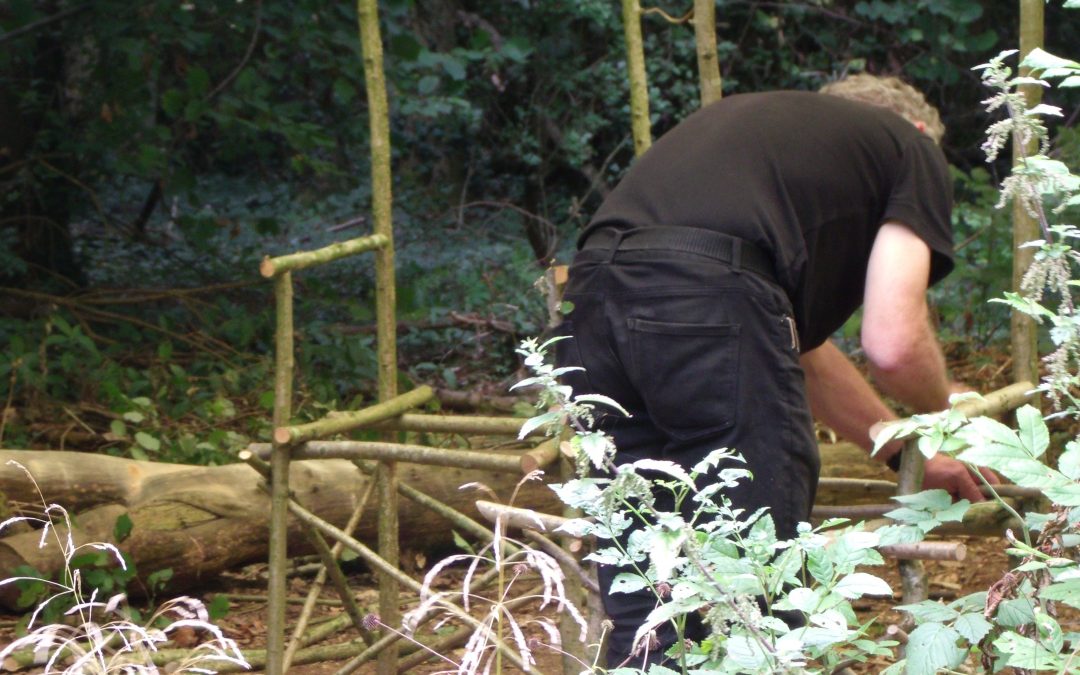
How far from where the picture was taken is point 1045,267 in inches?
50.9

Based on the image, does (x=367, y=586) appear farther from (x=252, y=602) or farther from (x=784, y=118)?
(x=784, y=118)

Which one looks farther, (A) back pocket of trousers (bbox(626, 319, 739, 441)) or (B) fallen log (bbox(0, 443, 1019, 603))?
(B) fallen log (bbox(0, 443, 1019, 603))

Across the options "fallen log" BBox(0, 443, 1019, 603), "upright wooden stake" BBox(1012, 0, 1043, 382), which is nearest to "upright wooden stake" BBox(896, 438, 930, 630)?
"upright wooden stake" BBox(1012, 0, 1043, 382)

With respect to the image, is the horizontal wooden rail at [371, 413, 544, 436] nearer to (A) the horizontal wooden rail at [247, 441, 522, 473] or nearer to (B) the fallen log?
(A) the horizontal wooden rail at [247, 441, 522, 473]

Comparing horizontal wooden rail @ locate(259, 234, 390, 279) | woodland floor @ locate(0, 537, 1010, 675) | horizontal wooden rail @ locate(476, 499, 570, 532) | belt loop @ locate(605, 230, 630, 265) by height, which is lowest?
woodland floor @ locate(0, 537, 1010, 675)

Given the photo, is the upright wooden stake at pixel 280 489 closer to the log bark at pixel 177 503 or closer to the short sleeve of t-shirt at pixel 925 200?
the log bark at pixel 177 503

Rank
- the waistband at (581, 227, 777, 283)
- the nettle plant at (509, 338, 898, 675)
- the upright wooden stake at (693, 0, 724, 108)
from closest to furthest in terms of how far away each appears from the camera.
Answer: the nettle plant at (509, 338, 898, 675) < the waistband at (581, 227, 777, 283) < the upright wooden stake at (693, 0, 724, 108)

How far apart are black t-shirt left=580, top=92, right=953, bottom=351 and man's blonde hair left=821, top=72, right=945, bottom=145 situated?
209mm

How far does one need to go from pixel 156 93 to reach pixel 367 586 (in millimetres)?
5189

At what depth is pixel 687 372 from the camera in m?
2.17

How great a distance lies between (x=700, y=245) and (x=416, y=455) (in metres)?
0.64

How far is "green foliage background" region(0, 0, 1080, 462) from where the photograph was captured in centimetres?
538

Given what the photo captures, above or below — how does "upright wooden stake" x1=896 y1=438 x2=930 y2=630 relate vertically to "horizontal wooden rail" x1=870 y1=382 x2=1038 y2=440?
below

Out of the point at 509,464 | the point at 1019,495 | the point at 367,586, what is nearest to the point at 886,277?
the point at 1019,495
